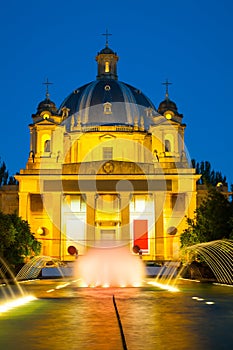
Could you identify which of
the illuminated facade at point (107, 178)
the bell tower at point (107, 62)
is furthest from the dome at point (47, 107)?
the bell tower at point (107, 62)

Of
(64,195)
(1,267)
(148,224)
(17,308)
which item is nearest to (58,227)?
(64,195)

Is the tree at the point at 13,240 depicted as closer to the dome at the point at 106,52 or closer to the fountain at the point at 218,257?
the fountain at the point at 218,257

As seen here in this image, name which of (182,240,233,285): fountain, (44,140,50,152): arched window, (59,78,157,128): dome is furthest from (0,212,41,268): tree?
(59,78,157,128): dome

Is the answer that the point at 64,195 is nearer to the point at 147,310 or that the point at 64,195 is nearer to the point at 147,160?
the point at 147,160

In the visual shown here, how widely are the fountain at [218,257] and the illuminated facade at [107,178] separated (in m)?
29.3

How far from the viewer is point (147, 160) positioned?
245ft

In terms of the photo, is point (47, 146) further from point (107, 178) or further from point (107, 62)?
point (107, 62)

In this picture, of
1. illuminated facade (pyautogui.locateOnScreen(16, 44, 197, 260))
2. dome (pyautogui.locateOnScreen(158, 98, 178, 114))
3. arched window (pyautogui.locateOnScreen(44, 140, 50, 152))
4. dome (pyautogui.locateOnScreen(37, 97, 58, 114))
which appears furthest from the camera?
dome (pyautogui.locateOnScreen(37, 97, 58, 114))

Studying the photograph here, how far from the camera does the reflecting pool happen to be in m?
8.40

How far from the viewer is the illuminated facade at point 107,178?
213ft

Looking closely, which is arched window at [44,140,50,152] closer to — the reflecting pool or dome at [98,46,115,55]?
dome at [98,46,115,55]

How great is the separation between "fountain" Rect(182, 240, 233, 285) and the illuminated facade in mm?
29273

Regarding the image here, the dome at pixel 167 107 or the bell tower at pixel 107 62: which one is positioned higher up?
the bell tower at pixel 107 62

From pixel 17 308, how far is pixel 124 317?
122 inches
